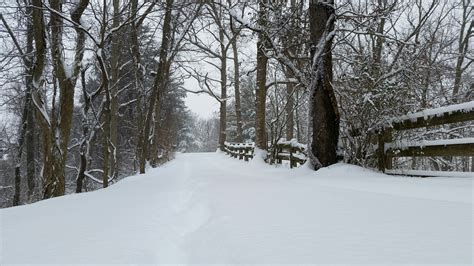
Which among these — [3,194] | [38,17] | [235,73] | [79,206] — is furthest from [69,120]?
[3,194]

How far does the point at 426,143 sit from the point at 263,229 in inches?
163

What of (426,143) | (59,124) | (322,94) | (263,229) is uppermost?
(322,94)

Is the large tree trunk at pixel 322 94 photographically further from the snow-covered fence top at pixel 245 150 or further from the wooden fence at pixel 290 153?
the snow-covered fence top at pixel 245 150

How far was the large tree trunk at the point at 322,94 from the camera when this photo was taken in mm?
6750

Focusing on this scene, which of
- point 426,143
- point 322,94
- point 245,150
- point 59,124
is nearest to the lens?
point 426,143

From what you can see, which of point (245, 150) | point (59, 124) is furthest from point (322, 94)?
point (245, 150)

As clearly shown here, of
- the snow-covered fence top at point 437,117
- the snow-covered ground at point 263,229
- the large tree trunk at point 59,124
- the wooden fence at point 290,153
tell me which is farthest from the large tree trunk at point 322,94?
the large tree trunk at point 59,124

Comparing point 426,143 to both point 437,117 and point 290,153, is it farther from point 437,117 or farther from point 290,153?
point 290,153

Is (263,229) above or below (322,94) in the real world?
below

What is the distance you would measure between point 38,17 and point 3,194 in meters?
23.3

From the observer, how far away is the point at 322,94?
6812 millimetres

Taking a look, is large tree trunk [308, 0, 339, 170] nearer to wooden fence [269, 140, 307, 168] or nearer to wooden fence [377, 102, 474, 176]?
wooden fence [377, 102, 474, 176]

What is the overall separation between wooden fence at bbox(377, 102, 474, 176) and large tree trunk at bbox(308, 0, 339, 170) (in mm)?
914

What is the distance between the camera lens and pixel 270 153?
1138 cm
